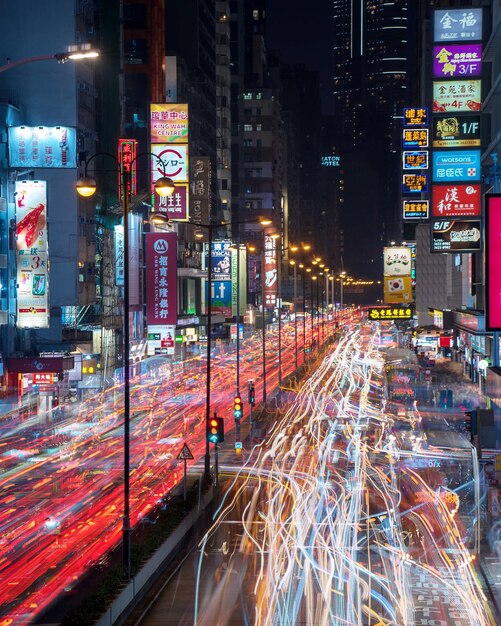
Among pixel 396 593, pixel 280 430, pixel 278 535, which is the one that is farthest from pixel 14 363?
pixel 396 593

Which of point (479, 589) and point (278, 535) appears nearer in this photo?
point (479, 589)

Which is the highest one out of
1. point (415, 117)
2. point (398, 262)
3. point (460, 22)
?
point (460, 22)

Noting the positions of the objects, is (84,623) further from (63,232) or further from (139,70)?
(139,70)

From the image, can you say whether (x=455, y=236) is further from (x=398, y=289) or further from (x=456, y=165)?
(x=398, y=289)

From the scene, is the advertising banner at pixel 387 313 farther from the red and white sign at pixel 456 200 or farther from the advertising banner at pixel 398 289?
the red and white sign at pixel 456 200

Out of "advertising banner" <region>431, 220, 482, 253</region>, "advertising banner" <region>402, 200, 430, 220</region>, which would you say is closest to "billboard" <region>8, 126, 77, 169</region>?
"advertising banner" <region>431, 220, 482, 253</region>

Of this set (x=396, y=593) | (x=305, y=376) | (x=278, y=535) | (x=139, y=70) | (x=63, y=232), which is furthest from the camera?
(x=139, y=70)

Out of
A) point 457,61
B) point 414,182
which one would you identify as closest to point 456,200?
point 457,61

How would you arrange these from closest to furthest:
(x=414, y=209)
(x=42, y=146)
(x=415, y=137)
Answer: (x=42, y=146)
(x=415, y=137)
(x=414, y=209)
